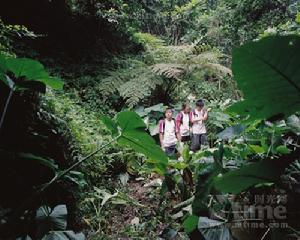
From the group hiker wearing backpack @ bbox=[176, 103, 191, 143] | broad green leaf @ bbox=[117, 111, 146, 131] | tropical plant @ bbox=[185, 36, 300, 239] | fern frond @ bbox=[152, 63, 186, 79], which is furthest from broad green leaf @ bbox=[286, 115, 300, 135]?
fern frond @ bbox=[152, 63, 186, 79]

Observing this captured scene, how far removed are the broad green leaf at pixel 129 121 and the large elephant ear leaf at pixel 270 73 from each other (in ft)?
2.46

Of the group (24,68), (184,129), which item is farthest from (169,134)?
(24,68)

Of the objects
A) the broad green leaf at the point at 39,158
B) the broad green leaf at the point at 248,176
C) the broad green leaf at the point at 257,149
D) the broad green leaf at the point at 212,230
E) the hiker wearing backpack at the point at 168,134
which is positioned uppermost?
the hiker wearing backpack at the point at 168,134

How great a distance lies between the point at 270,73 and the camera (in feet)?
2.24

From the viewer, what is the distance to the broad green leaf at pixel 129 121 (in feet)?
4.75

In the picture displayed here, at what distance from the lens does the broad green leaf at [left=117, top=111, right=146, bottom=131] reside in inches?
57.0

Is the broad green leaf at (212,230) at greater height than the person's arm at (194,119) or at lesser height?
lesser

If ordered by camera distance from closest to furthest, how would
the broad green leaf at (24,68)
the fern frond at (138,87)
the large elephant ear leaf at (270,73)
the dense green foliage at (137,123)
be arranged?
the large elephant ear leaf at (270,73), the dense green foliage at (137,123), the broad green leaf at (24,68), the fern frond at (138,87)

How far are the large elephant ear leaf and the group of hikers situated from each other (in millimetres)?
4205

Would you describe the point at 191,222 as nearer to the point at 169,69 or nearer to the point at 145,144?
the point at 145,144

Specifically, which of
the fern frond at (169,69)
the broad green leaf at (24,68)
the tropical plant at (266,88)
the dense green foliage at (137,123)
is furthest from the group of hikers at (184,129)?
the tropical plant at (266,88)

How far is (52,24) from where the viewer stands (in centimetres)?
664

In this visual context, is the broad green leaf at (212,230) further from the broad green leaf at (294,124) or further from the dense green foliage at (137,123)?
the broad green leaf at (294,124)

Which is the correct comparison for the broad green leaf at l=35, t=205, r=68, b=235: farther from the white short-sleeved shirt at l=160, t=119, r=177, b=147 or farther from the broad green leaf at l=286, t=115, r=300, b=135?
the white short-sleeved shirt at l=160, t=119, r=177, b=147
